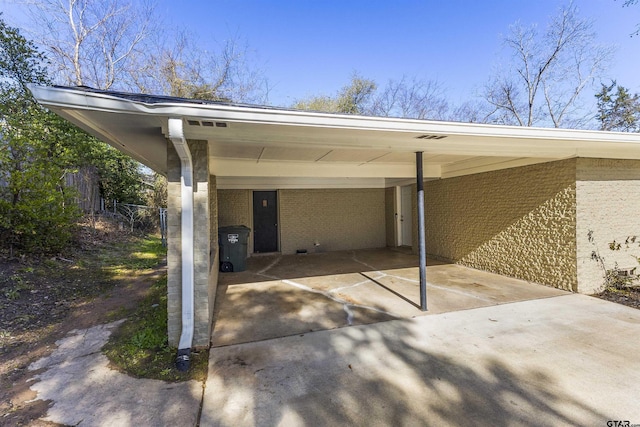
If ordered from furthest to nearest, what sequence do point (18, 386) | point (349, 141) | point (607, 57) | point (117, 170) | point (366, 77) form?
point (366, 77)
point (607, 57)
point (117, 170)
point (349, 141)
point (18, 386)

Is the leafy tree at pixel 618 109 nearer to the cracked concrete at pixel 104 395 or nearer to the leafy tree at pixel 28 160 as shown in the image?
the cracked concrete at pixel 104 395

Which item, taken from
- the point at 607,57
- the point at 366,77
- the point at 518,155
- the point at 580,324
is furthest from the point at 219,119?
the point at 607,57

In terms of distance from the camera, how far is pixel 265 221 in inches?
379

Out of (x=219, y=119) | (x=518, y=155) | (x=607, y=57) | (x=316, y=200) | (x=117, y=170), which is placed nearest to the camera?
(x=219, y=119)

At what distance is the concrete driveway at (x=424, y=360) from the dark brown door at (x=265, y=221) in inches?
179

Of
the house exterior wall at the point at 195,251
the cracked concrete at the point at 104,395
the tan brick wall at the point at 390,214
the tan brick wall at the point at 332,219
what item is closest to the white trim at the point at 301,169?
the house exterior wall at the point at 195,251

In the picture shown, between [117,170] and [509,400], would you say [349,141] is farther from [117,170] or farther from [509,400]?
[117,170]

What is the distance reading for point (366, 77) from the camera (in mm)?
16281

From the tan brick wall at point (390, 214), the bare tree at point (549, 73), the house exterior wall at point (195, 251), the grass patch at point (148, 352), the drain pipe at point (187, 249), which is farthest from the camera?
the bare tree at point (549, 73)

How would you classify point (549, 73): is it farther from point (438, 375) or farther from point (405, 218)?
point (438, 375)

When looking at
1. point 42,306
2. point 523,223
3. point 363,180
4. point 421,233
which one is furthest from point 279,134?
point 363,180

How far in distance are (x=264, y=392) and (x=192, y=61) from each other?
47.5 ft

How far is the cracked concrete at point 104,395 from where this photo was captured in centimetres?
208

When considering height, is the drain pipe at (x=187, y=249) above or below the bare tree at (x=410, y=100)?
below
